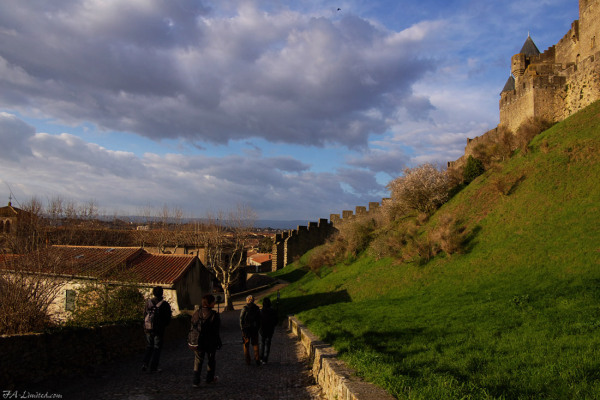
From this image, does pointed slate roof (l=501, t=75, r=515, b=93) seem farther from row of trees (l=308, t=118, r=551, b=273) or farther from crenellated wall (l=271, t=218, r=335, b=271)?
crenellated wall (l=271, t=218, r=335, b=271)

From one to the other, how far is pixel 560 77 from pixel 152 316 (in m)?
24.8

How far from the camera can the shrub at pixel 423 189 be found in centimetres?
2275

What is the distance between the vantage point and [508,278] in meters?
11.9

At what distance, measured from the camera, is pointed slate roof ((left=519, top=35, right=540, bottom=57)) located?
99.1 ft

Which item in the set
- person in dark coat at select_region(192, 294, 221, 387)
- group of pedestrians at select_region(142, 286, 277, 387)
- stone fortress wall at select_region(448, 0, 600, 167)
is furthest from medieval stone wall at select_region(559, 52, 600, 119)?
person in dark coat at select_region(192, 294, 221, 387)

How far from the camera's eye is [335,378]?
6246 millimetres

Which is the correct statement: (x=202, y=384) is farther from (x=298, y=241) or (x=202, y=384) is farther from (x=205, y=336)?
(x=298, y=241)

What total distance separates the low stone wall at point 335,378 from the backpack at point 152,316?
3.45m

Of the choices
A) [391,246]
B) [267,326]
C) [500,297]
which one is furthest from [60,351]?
[391,246]

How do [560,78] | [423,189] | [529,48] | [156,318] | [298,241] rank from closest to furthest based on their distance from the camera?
[156,318] → [560,78] → [423,189] → [529,48] → [298,241]

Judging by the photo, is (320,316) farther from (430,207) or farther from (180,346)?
(430,207)

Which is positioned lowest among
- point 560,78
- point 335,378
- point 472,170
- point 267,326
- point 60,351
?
point 60,351

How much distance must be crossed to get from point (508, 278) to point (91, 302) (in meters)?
13.3

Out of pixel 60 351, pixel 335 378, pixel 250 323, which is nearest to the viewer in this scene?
pixel 335 378
